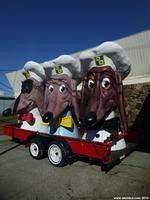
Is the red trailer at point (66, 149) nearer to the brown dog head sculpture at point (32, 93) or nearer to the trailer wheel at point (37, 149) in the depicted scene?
the trailer wheel at point (37, 149)

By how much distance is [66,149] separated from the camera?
4.91m

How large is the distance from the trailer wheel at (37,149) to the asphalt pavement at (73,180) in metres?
0.14

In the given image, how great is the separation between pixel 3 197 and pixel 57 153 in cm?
172

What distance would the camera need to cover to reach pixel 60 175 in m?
4.60

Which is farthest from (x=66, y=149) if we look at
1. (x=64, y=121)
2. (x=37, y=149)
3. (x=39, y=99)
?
(x=39, y=99)

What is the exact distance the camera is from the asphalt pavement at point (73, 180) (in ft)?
12.1

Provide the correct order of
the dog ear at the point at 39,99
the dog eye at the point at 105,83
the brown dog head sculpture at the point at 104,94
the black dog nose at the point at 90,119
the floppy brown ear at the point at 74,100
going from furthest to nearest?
the dog ear at the point at 39,99
the floppy brown ear at the point at 74,100
the dog eye at the point at 105,83
the brown dog head sculpture at the point at 104,94
the black dog nose at the point at 90,119

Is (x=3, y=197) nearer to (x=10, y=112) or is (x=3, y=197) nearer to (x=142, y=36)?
(x=10, y=112)

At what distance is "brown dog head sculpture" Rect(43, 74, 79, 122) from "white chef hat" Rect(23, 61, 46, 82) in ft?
2.97

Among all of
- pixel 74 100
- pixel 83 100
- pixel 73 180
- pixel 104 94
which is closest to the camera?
pixel 73 180

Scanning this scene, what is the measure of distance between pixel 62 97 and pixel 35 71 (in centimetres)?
160

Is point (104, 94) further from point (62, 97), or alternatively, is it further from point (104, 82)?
point (62, 97)

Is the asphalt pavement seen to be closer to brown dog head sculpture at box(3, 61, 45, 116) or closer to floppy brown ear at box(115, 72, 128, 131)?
floppy brown ear at box(115, 72, 128, 131)

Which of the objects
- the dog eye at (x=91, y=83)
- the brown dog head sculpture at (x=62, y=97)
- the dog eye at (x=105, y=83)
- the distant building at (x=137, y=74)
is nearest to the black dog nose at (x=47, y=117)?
the brown dog head sculpture at (x=62, y=97)
